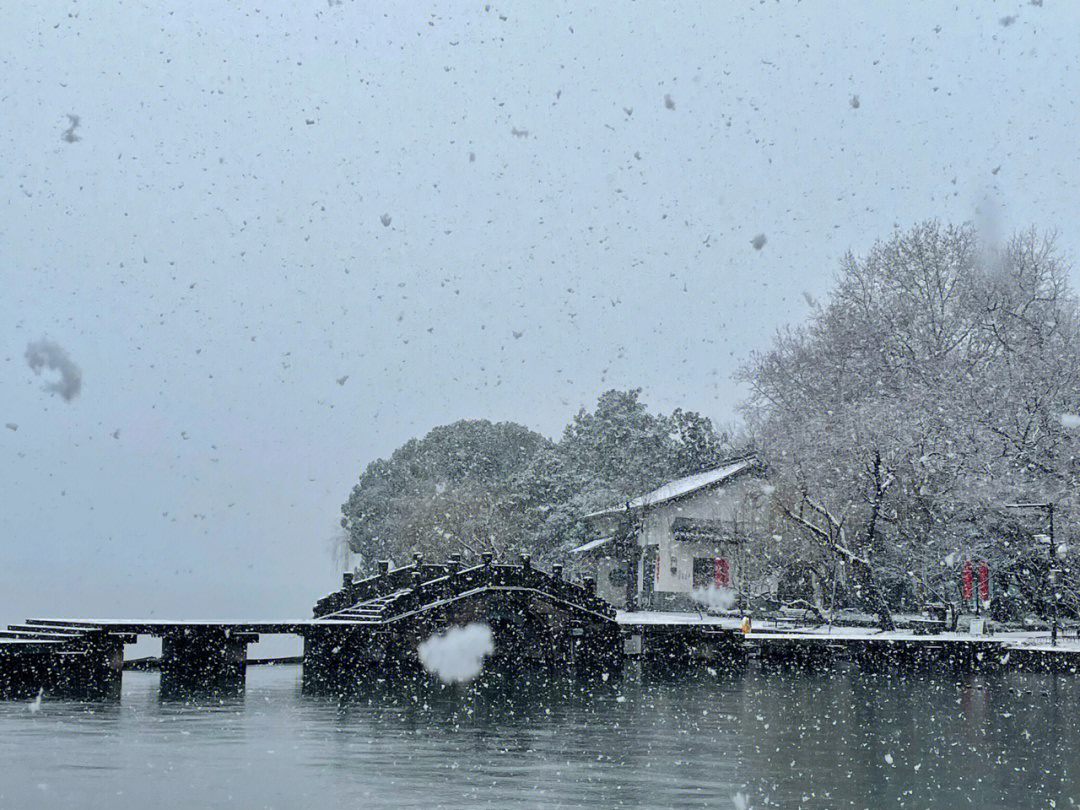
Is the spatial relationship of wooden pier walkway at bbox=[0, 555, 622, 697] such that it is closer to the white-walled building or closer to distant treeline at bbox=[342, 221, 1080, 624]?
distant treeline at bbox=[342, 221, 1080, 624]

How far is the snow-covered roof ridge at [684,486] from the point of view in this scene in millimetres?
44781

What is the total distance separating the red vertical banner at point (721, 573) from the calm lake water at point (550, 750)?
19.1 metres

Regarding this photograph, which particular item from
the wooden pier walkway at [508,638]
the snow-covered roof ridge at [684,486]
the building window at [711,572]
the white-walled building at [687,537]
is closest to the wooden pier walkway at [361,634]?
the wooden pier walkway at [508,638]

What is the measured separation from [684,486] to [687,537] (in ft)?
10.4

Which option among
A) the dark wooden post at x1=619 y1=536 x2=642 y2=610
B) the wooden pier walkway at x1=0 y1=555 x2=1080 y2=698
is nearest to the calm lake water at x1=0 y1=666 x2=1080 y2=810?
the wooden pier walkway at x1=0 y1=555 x2=1080 y2=698

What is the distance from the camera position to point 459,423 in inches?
2435

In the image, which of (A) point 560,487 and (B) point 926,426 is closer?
(B) point 926,426

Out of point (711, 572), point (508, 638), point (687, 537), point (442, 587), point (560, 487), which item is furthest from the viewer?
point (560, 487)

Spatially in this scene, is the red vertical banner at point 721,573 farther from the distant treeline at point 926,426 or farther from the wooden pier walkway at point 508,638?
the wooden pier walkway at point 508,638

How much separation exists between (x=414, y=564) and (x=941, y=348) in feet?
60.9

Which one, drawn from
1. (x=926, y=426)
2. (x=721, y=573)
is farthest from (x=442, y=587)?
(x=721, y=573)

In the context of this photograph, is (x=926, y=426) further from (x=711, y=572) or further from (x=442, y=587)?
(x=442, y=587)

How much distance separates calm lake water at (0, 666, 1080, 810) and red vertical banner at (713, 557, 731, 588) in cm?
1913

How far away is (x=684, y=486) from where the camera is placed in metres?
47.2
